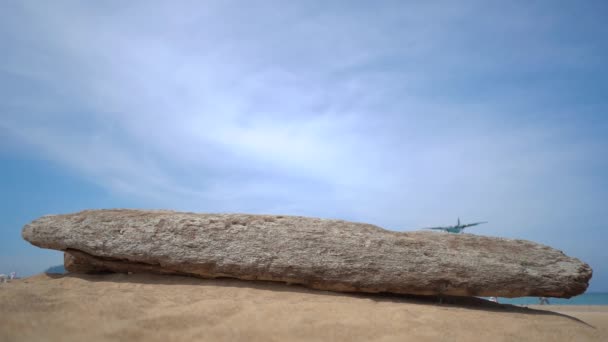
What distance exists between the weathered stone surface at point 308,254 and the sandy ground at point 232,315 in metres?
0.26

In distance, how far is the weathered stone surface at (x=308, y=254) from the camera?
18.2 ft

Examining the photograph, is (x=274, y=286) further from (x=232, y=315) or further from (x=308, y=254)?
(x=232, y=315)

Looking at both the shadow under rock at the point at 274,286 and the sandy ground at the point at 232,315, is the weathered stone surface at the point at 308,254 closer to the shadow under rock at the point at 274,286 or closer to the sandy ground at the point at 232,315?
the shadow under rock at the point at 274,286

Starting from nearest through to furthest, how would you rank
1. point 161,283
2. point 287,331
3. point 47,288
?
1. point 287,331
2. point 47,288
3. point 161,283

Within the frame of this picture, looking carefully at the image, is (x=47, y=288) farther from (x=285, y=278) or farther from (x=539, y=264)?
(x=539, y=264)

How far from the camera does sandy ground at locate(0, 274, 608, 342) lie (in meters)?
3.80

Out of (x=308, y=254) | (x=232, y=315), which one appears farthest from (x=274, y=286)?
(x=232, y=315)

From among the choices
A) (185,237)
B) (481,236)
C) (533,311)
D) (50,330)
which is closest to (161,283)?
(185,237)

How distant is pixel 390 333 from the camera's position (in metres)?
4.10

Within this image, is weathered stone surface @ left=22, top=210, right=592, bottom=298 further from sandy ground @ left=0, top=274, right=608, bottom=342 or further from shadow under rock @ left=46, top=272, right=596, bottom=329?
sandy ground @ left=0, top=274, right=608, bottom=342

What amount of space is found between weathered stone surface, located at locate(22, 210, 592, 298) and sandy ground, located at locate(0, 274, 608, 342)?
0.26m

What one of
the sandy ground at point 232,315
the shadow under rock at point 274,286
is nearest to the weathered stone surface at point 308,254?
the shadow under rock at point 274,286

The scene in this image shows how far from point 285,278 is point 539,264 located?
4363 millimetres

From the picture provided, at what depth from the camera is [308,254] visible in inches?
220
